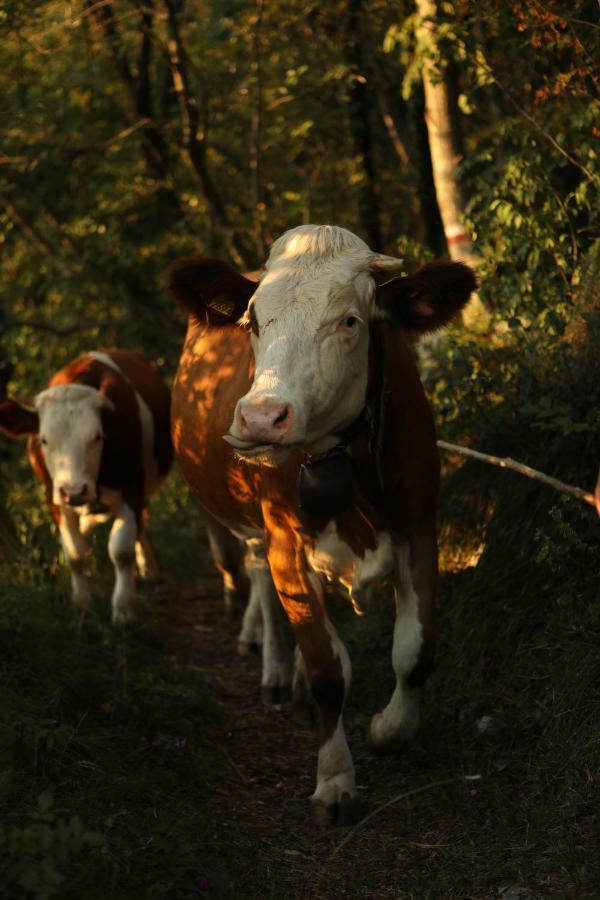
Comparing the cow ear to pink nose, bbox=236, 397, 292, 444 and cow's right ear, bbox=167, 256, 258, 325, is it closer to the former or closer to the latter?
cow's right ear, bbox=167, 256, 258, 325

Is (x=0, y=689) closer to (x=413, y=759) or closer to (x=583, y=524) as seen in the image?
(x=413, y=759)

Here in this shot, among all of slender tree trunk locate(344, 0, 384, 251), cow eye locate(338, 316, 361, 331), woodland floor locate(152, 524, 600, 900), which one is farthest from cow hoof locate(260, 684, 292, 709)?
slender tree trunk locate(344, 0, 384, 251)

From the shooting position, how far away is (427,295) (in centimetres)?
444

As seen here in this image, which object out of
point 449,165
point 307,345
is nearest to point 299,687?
point 307,345

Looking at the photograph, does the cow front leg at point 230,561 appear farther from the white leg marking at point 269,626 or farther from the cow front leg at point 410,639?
the cow front leg at point 410,639

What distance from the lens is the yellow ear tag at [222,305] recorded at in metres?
4.73

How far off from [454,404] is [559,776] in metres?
2.48

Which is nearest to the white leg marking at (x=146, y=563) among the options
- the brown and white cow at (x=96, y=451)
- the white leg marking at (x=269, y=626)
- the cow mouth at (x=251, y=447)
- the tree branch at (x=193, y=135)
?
the brown and white cow at (x=96, y=451)

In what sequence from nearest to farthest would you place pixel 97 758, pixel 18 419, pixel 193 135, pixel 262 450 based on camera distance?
pixel 262 450 → pixel 97 758 → pixel 18 419 → pixel 193 135

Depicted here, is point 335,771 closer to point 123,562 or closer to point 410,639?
point 410,639

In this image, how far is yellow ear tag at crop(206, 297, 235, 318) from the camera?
4734mm

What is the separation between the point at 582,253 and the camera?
20.2ft

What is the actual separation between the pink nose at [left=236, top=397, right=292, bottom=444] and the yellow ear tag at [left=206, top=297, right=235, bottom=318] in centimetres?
113

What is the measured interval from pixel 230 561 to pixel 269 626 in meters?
1.75
